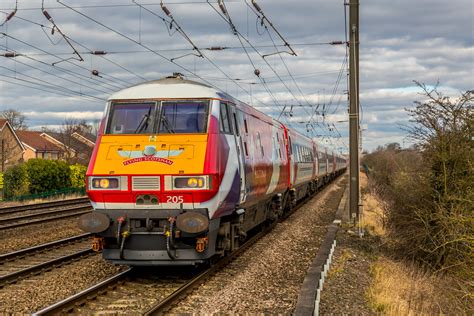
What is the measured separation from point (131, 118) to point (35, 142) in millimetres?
74922

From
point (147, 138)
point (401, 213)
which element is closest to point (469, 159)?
point (401, 213)

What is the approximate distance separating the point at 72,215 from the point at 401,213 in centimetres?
A: 1199

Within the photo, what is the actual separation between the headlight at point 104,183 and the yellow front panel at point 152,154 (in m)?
0.11

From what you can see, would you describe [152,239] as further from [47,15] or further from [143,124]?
[47,15]

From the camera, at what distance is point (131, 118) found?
10.5 m

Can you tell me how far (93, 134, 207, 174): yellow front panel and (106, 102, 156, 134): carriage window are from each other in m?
0.21

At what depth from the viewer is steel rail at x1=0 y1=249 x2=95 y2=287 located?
9994 mm

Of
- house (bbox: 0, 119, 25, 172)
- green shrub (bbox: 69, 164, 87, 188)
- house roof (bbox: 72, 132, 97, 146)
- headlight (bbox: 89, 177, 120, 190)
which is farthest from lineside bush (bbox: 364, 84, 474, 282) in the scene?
house roof (bbox: 72, 132, 97, 146)

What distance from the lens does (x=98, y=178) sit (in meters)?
9.80

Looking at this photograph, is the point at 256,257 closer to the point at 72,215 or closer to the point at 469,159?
the point at 469,159

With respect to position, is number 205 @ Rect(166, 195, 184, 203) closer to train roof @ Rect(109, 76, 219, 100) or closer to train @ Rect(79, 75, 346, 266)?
train @ Rect(79, 75, 346, 266)

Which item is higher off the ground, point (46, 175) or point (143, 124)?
point (143, 124)

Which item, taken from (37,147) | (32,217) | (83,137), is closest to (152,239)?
(32,217)

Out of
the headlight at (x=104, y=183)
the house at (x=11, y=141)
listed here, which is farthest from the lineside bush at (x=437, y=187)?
the house at (x=11, y=141)
